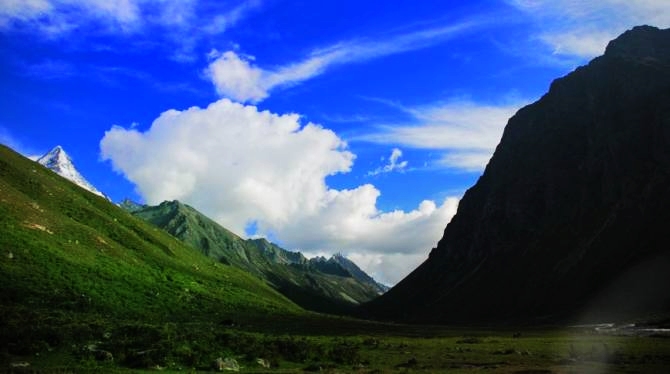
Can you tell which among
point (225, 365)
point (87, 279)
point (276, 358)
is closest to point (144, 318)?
point (87, 279)

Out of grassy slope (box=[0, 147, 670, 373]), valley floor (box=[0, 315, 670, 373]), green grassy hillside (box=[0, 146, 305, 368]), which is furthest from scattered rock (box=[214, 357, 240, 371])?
green grassy hillside (box=[0, 146, 305, 368])

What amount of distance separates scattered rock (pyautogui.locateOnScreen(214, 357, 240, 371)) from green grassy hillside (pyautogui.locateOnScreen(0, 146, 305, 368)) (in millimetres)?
4404

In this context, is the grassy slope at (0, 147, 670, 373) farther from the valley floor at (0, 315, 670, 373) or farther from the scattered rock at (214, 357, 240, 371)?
the scattered rock at (214, 357, 240, 371)

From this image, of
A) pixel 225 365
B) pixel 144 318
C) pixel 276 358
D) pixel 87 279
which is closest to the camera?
pixel 225 365

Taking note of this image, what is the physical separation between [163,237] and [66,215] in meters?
35.7

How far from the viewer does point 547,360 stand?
A: 176 ft

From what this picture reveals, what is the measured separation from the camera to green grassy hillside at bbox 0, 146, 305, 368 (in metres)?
47.1

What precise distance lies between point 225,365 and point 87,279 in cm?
4325

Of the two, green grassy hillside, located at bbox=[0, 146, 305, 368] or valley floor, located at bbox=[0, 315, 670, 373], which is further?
green grassy hillside, located at bbox=[0, 146, 305, 368]

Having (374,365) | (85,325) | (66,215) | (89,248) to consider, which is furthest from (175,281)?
(374,365)

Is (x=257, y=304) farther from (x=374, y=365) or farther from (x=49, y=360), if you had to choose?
(x=49, y=360)

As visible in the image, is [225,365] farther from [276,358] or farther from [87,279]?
[87,279]

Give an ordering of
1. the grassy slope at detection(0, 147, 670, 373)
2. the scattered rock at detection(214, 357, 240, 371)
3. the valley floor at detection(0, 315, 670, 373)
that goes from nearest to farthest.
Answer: the valley floor at detection(0, 315, 670, 373), the scattered rock at detection(214, 357, 240, 371), the grassy slope at detection(0, 147, 670, 373)

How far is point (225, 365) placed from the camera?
40219mm
